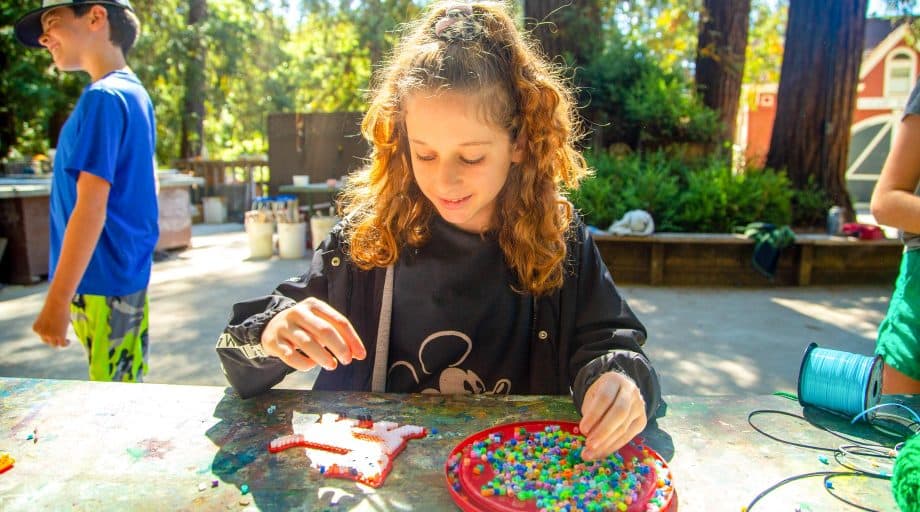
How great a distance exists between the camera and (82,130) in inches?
87.4

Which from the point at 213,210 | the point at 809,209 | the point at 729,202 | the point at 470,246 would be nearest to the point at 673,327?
the point at 729,202

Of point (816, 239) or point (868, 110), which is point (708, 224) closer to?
point (816, 239)

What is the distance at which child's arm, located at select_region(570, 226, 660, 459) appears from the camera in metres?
1.19

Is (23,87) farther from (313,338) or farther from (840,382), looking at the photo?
(840,382)

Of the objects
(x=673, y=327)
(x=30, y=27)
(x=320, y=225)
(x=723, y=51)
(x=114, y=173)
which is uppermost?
(x=723, y=51)

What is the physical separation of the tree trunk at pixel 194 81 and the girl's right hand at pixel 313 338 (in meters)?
14.9

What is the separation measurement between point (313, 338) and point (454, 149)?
55cm

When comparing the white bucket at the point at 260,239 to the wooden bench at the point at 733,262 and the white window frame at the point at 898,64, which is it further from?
the white window frame at the point at 898,64

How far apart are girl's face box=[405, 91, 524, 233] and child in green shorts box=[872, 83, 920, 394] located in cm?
123

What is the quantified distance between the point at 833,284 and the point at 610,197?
2.46 meters

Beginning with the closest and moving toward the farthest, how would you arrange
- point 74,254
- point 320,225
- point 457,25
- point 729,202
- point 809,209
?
point 457,25 < point 74,254 < point 729,202 < point 809,209 < point 320,225

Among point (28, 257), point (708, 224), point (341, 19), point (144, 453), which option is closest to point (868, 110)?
point (341, 19)

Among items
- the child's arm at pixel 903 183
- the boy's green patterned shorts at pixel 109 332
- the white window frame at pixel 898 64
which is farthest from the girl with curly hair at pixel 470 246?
the white window frame at pixel 898 64

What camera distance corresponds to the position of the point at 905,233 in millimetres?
1929
